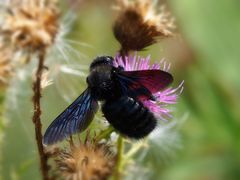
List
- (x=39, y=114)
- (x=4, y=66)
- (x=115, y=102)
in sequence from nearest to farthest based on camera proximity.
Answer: (x=39, y=114), (x=115, y=102), (x=4, y=66)

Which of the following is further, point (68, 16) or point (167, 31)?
point (68, 16)

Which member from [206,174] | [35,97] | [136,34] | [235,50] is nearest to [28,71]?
[136,34]

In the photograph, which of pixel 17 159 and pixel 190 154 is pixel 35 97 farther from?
pixel 190 154

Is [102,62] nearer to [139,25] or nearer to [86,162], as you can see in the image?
[139,25]

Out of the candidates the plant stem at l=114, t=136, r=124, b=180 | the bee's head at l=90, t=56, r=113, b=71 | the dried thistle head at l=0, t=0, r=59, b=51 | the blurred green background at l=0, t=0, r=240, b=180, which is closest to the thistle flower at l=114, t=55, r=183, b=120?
the bee's head at l=90, t=56, r=113, b=71

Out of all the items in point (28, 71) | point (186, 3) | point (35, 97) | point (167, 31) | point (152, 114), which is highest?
point (186, 3)

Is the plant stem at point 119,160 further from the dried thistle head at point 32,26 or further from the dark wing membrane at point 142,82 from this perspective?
the dried thistle head at point 32,26

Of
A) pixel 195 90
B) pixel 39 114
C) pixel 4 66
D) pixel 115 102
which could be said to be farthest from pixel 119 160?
pixel 195 90
